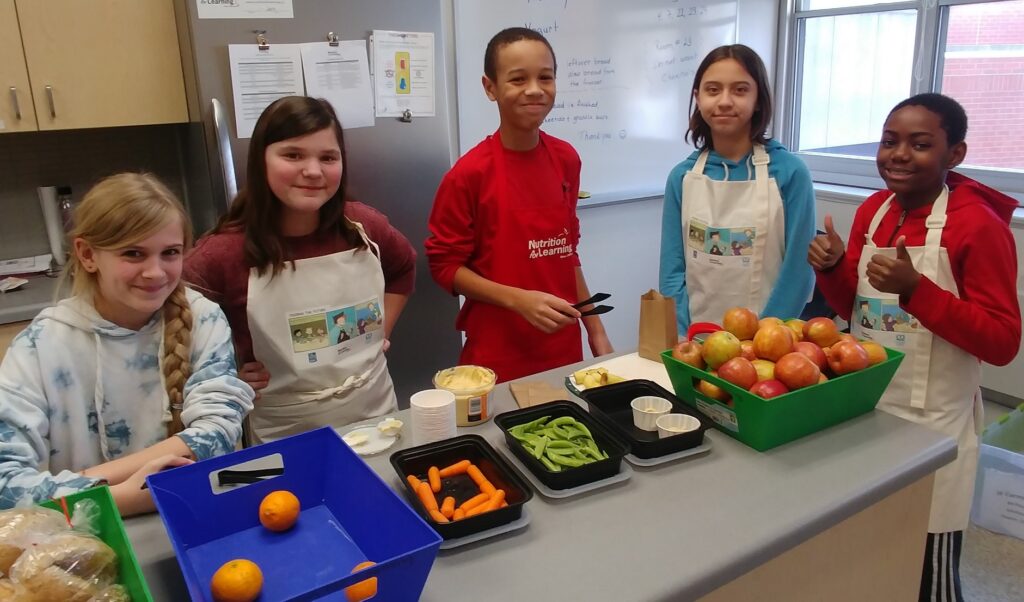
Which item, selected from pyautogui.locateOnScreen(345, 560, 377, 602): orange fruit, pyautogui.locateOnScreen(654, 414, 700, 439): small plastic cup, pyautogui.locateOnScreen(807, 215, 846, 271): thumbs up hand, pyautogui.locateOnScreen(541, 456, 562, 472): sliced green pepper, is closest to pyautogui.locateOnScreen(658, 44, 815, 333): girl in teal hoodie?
pyautogui.locateOnScreen(807, 215, 846, 271): thumbs up hand

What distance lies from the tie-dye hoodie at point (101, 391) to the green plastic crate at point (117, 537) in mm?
261

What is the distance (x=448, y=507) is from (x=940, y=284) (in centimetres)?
121

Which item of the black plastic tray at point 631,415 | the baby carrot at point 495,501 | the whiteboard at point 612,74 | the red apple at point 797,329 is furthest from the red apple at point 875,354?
the whiteboard at point 612,74

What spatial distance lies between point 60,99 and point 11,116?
127 millimetres

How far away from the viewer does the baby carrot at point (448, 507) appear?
0.99 meters

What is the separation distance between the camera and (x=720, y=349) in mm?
1239

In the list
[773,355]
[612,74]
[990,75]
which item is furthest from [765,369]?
[990,75]

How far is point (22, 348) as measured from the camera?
3.83 feet

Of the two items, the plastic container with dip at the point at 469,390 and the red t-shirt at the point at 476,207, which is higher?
the red t-shirt at the point at 476,207

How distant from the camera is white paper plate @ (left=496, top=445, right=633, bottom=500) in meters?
1.06

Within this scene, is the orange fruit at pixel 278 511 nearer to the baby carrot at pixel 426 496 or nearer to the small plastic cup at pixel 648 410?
the baby carrot at pixel 426 496

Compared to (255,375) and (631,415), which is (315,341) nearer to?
(255,375)

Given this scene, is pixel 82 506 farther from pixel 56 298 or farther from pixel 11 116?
pixel 11 116

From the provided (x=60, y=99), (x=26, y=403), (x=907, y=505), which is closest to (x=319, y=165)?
(x=26, y=403)
